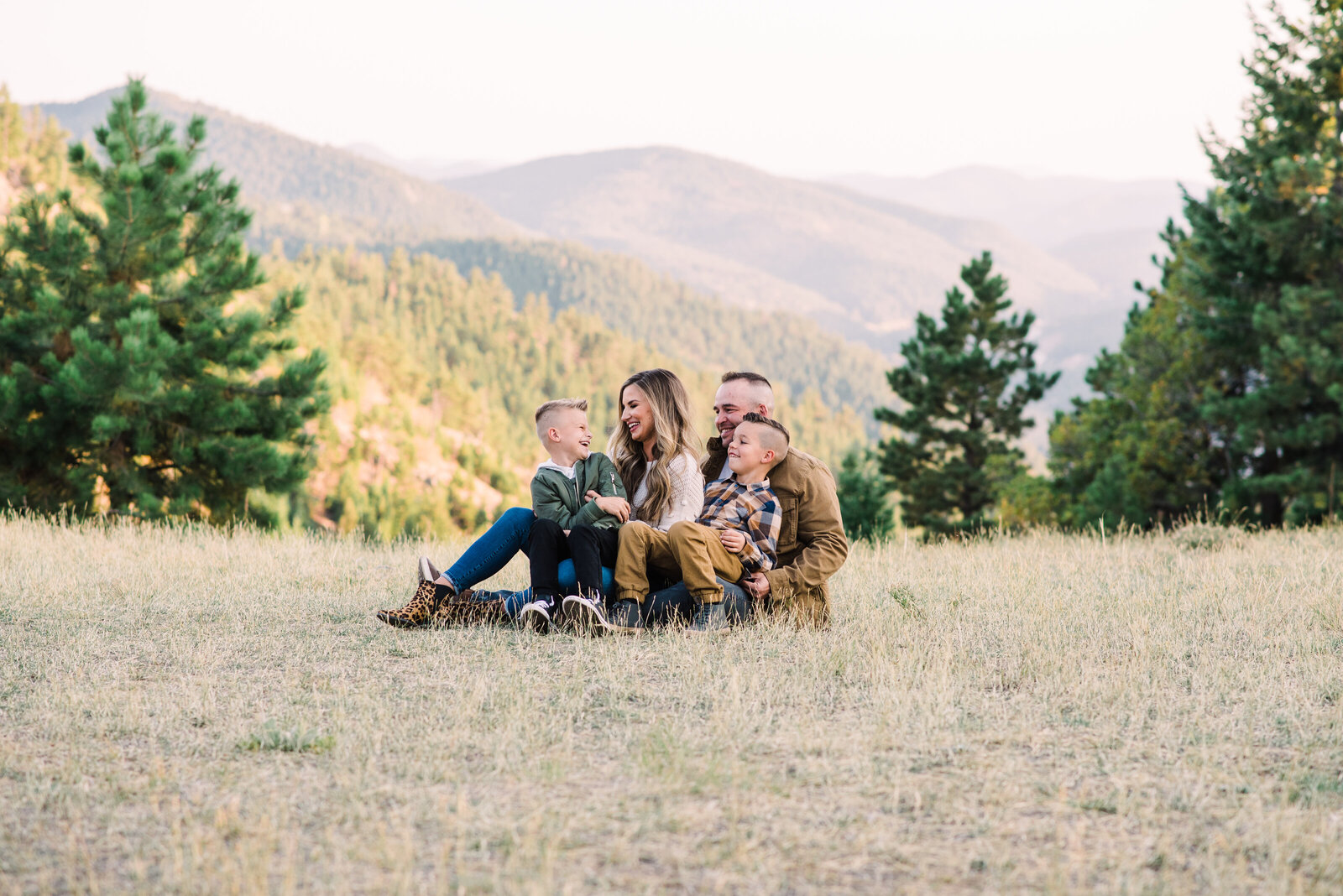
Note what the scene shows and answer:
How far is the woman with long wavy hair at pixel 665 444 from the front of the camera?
591 centimetres

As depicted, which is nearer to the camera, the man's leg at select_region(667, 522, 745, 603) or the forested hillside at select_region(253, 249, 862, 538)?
the man's leg at select_region(667, 522, 745, 603)

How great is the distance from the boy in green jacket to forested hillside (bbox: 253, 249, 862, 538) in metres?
15.1

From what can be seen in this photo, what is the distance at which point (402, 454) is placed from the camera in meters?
53.0

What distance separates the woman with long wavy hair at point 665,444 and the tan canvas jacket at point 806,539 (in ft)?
1.55

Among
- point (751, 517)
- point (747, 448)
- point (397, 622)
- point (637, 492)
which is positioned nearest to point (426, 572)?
point (397, 622)

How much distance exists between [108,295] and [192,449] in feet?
9.07

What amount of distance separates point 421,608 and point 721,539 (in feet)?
5.81

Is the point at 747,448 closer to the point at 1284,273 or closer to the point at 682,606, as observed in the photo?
the point at 682,606

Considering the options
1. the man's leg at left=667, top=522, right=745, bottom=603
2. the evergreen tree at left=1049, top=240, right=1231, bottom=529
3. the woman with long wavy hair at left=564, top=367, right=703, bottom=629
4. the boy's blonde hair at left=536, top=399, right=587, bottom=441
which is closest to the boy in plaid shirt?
the man's leg at left=667, top=522, right=745, bottom=603

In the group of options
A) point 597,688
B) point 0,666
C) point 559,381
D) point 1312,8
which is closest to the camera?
point 597,688

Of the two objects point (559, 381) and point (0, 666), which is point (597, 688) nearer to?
point (0, 666)

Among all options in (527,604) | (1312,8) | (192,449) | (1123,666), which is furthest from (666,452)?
(1312,8)

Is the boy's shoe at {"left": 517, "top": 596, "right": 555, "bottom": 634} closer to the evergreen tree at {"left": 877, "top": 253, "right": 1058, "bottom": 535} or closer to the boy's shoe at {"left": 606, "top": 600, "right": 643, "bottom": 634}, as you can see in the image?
the boy's shoe at {"left": 606, "top": 600, "right": 643, "bottom": 634}

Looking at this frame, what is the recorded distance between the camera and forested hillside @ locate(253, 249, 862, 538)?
45344mm
